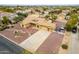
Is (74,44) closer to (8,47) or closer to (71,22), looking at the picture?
(71,22)

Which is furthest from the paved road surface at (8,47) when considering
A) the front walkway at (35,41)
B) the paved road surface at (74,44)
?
the paved road surface at (74,44)

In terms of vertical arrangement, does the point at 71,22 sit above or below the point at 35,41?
above

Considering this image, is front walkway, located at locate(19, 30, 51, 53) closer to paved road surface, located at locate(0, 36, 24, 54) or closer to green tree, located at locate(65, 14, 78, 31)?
paved road surface, located at locate(0, 36, 24, 54)

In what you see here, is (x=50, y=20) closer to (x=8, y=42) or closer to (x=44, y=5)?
(x=44, y=5)

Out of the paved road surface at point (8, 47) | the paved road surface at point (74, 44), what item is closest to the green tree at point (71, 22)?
the paved road surface at point (74, 44)

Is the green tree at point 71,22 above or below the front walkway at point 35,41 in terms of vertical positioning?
above

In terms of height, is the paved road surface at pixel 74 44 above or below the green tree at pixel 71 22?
below

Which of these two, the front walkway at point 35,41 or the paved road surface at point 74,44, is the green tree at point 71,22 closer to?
the paved road surface at point 74,44

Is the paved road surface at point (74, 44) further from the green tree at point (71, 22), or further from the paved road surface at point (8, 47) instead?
the paved road surface at point (8, 47)

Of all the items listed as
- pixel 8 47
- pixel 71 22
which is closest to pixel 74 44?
pixel 71 22
